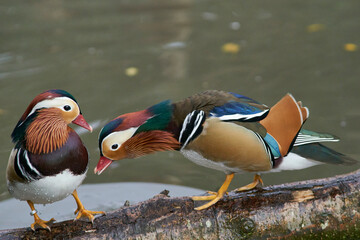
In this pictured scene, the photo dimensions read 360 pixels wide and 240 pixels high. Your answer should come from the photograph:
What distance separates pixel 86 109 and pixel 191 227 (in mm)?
2448

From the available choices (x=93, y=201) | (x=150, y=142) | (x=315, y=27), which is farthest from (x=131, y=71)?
(x=150, y=142)

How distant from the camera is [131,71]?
536cm

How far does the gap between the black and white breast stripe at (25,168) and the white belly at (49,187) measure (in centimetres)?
3

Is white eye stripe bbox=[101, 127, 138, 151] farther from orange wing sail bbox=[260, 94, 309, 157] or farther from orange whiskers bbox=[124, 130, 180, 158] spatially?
orange wing sail bbox=[260, 94, 309, 157]

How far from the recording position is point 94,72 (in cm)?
539

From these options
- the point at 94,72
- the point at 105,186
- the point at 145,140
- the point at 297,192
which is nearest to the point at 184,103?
the point at 145,140

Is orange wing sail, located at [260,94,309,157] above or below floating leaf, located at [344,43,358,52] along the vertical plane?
above

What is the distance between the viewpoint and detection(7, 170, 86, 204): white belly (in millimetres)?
2235

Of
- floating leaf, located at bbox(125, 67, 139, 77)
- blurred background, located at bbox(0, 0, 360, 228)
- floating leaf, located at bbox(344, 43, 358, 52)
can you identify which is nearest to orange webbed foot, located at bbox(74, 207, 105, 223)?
blurred background, located at bbox(0, 0, 360, 228)

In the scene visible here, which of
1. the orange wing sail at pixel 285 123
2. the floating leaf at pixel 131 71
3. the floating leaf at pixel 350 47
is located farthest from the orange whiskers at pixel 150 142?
the floating leaf at pixel 350 47

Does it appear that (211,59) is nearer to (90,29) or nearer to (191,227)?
(90,29)

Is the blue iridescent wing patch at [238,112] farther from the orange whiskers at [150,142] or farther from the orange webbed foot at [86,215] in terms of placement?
the orange webbed foot at [86,215]

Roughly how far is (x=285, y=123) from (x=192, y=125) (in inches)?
17.9

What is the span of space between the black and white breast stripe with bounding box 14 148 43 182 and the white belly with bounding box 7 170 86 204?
0.03 metres
